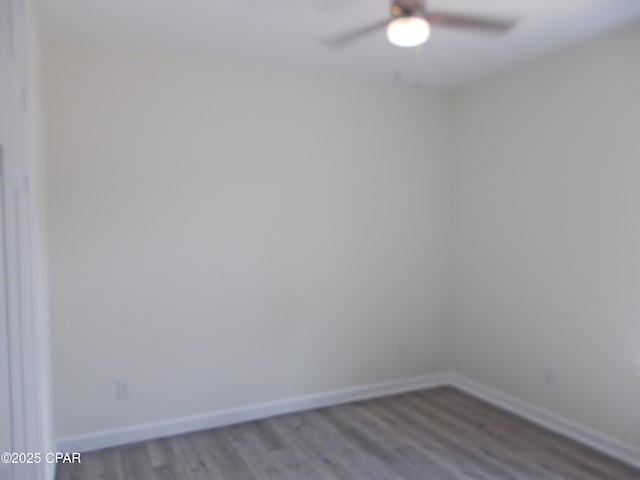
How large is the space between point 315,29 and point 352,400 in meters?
2.92

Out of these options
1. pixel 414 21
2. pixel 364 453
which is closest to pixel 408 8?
pixel 414 21

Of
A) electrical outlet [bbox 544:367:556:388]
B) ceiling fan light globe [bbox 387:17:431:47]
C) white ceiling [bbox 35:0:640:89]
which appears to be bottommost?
electrical outlet [bbox 544:367:556:388]

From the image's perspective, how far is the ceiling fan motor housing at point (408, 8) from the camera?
192cm

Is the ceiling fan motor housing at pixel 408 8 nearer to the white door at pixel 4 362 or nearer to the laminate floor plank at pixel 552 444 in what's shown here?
the white door at pixel 4 362

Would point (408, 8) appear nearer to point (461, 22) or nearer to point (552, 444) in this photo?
point (461, 22)

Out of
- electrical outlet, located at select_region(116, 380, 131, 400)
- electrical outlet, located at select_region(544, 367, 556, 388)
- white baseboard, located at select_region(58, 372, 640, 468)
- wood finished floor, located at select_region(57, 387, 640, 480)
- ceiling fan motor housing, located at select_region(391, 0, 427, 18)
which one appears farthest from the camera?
electrical outlet, located at select_region(544, 367, 556, 388)

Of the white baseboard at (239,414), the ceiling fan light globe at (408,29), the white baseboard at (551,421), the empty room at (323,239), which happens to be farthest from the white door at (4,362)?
the white baseboard at (551,421)

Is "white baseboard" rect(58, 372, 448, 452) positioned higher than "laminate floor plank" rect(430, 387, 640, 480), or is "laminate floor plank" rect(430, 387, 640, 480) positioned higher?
"white baseboard" rect(58, 372, 448, 452)

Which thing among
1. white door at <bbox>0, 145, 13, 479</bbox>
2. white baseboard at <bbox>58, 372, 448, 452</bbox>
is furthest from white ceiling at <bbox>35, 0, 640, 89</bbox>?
white baseboard at <bbox>58, 372, 448, 452</bbox>

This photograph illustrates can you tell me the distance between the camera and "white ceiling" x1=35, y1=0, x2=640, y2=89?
2562mm

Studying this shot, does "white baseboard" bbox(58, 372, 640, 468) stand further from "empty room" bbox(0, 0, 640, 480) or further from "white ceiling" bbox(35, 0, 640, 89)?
"white ceiling" bbox(35, 0, 640, 89)

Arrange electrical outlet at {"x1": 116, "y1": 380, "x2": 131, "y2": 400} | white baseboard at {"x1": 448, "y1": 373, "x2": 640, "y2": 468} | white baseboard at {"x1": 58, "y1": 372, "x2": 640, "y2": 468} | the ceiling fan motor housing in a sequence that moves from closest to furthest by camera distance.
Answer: the ceiling fan motor housing, white baseboard at {"x1": 448, "y1": 373, "x2": 640, "y2": 468}, white baseboard at {"x1": 58, "y1": 372, "x2": 640, "y2": 468}, electrical outlet at {"x1": 116, "y1": 380, "x2": 131, "y2": 400}

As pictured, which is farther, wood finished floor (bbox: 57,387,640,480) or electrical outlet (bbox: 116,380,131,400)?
electrical outlet (bbox: 116,380,131,400)

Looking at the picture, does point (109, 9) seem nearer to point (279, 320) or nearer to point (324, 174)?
point (324, 174)
